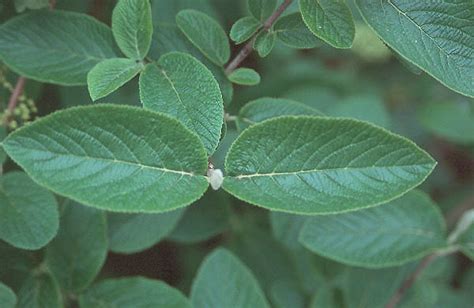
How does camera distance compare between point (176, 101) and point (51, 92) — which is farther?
point (51, 92)

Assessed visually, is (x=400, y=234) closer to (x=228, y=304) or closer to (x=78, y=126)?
(x=228, y=304)

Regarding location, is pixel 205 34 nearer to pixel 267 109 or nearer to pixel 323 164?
pixel 267 109

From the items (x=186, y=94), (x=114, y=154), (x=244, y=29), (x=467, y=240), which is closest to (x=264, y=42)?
(x=244, y=29)

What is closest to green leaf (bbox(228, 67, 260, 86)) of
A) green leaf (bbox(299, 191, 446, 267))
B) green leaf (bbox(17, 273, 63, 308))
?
green leaf (bbox(299, 191, 446, 267))

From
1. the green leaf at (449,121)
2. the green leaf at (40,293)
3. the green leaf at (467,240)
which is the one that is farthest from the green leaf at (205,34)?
the green leaf at (449,121)

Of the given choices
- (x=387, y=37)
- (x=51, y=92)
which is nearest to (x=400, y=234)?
(x=387, y=37)

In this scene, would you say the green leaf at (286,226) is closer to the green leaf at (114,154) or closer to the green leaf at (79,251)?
the green leaf at (79,251)

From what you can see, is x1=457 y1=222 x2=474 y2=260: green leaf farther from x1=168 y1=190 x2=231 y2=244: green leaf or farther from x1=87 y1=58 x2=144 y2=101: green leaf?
x1=87 y1=58 x2=144 y2=101: green leaf
